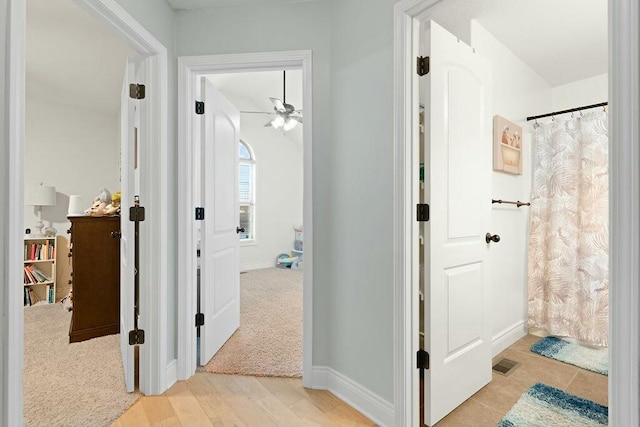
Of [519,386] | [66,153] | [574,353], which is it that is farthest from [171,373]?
[66,153]

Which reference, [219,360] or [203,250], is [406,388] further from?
[203,250]

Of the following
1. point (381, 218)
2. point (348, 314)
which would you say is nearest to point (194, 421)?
point (348, 314)

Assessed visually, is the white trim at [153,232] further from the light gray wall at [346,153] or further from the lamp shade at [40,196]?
the lamp shade at [40,196]

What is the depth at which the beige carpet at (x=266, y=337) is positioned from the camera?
2.18 m

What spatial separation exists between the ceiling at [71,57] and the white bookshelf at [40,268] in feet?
6.03

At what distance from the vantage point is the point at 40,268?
3.97m

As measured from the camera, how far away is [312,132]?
194 centimetres

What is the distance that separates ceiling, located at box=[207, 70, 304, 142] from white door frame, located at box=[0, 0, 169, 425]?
2.25 metres

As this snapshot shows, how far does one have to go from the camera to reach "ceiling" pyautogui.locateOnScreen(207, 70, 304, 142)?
4.38 metres

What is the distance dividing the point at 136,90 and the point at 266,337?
2088mm

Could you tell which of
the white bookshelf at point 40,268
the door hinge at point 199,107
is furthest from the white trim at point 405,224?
the white bookshelf at point 40,268

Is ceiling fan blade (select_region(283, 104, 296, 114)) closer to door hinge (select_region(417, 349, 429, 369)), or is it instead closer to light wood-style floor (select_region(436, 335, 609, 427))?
door hinge (select_region(417, 349, 429, 369))

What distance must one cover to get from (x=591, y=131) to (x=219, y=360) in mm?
3413

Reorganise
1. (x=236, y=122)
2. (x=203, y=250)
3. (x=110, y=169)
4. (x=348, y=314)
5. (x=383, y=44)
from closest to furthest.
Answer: (x=383, y=44) → (x=348, y=314) → (x=203, y=250) → (x=236, y=122) → (x=110, y=169)
